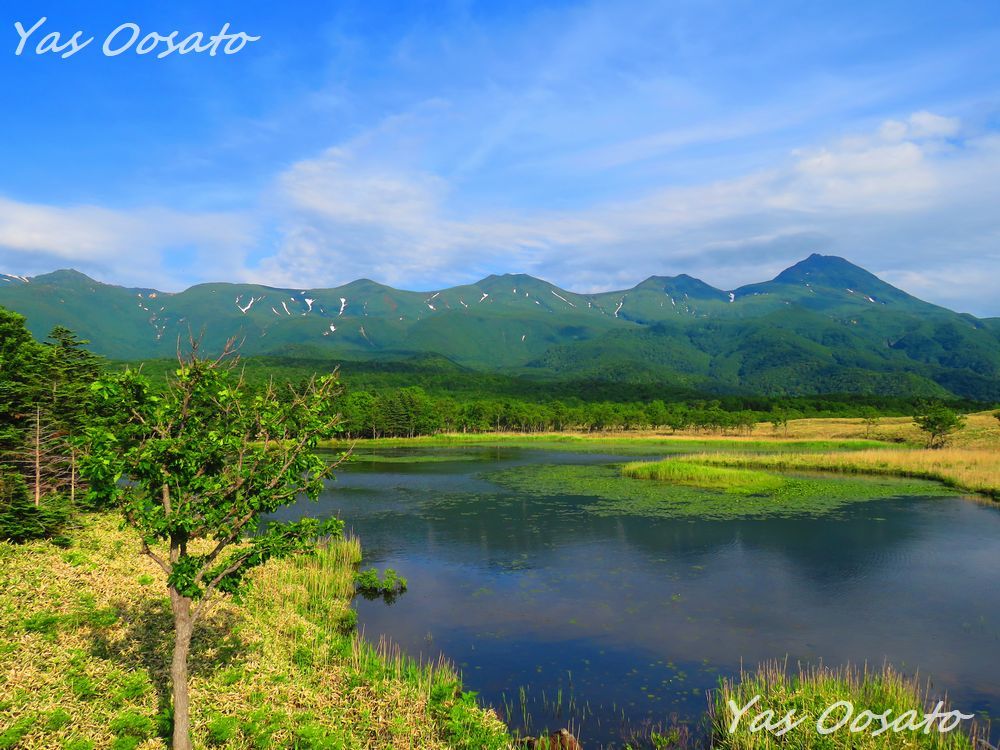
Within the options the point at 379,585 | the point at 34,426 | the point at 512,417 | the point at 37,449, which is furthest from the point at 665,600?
the point at 512,417

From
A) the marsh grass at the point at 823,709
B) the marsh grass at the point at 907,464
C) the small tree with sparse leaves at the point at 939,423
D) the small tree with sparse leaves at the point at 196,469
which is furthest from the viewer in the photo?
the small tree with sparse leaves at the point at 939,423

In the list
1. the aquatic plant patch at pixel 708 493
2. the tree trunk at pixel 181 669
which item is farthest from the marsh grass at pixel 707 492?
the tree trunk at pixel 181 669

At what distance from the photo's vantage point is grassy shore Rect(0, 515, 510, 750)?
14930 millimetres

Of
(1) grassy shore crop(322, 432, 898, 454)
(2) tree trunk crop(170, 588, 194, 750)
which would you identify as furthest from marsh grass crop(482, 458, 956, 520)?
(1) grassy shore crop(322, 432, 898, 454)

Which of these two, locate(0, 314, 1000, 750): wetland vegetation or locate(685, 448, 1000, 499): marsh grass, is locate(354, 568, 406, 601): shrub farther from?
locate(685, 448, 1000, 499): marsh grass

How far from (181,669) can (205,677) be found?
4.91m

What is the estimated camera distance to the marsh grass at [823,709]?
15.8 m

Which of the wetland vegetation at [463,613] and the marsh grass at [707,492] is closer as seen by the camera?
the wetland vegetation at [463,613]

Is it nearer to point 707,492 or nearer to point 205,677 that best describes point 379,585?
point 205,677

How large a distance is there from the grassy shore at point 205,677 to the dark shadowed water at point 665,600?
11.5 ft

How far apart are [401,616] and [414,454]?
301 ft

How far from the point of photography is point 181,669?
13.8 meters

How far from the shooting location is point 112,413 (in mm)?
14656

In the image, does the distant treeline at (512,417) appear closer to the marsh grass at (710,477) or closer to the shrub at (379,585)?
the marsh grass at (710,477)
